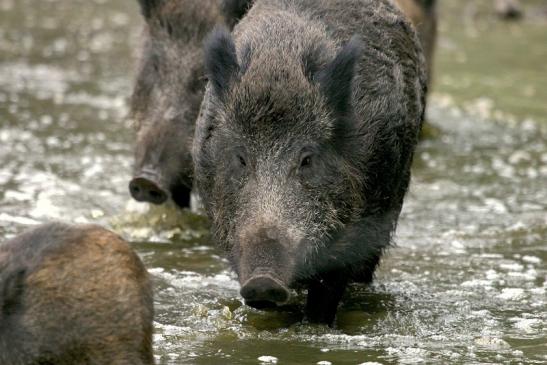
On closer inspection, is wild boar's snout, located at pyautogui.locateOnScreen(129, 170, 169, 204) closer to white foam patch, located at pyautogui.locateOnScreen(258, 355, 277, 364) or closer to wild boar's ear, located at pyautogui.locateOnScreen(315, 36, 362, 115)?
wild boar's ear, located at pyautogui.locateOnScreen(315, 36, 362, 115)

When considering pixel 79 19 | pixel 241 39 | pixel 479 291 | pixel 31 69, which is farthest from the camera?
pixel 79 19

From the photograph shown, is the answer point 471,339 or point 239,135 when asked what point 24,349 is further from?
point 471,339

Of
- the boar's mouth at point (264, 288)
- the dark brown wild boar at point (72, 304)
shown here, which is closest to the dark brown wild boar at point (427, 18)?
the boar's mouth at point (264, 288)

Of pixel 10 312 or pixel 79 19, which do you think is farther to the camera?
pixel 79 19

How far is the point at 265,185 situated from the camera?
634 centimetres

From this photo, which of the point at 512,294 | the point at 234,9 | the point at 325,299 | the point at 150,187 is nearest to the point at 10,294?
the point at 325,299

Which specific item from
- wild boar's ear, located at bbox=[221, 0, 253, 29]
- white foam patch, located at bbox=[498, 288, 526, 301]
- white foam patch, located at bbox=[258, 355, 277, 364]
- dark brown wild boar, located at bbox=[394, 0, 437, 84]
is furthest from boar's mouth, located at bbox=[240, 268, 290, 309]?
dark brown wild boar, located at bbox=[394, 0, 437, 84]

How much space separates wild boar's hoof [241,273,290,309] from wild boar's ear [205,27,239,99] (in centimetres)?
139

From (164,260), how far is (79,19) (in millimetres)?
13428

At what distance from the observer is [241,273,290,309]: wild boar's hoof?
5.68 meters

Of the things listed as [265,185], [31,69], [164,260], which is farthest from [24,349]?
[31,69]

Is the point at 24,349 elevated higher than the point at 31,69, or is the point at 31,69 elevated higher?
the point at 31,69

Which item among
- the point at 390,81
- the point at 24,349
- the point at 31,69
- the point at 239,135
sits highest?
the point at 31,69

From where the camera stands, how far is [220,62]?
669 cm
